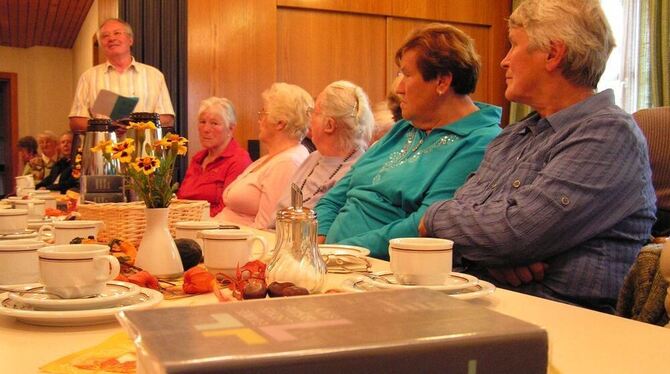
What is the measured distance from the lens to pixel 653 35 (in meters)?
4.17

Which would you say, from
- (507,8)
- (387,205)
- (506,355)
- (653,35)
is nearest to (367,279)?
(506,355)

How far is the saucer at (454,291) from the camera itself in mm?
967

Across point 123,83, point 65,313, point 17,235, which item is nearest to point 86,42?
point 123,83

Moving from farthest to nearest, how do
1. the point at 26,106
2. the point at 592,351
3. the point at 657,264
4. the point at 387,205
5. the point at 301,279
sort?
the point at 26,106 → the point at 387,205 → the point at 657,264 → the point at 301,279 → the point at 592,351

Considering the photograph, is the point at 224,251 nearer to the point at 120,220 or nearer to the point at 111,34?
the point at 120,220

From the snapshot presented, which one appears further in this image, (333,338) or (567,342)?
(567,342)

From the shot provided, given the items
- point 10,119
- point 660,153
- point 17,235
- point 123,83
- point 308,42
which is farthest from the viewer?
point 10,119

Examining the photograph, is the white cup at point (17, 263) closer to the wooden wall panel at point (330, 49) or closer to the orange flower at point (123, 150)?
the orange flower at point (123, 150)

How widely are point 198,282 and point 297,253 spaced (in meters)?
0.16

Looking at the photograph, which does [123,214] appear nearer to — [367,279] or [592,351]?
[367,279]

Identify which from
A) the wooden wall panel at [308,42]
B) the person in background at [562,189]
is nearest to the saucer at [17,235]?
the person in background at [562,189]

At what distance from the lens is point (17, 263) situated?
1073 mm

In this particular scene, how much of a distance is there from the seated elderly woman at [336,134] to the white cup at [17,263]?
1.54m

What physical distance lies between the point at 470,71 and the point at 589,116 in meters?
0.64
